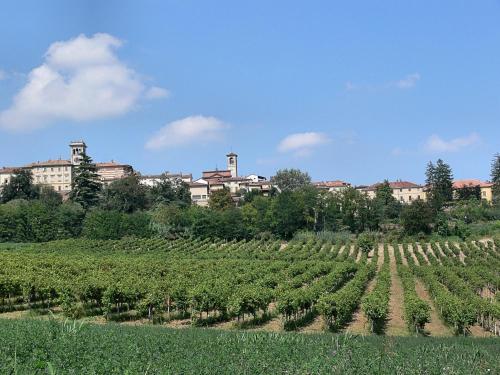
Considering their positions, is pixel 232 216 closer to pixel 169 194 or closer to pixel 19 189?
pixel 169 194

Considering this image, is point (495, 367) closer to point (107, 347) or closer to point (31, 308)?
point (107, 347)

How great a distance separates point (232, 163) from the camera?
604 ft

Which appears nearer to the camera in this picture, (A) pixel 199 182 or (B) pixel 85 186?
(B) pixel 85 186

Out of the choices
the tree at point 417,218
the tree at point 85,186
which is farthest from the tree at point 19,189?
the tree at point 417,218

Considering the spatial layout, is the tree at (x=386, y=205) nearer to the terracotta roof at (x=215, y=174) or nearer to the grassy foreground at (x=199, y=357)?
the terracotta roof at (x=215, y=174)

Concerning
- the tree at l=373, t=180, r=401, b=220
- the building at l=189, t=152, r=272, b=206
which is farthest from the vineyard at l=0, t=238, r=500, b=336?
the building at l=189, t=152, r=272, b=206

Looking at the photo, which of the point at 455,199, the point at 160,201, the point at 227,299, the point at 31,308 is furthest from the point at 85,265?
the point at 455,199

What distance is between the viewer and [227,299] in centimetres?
2906

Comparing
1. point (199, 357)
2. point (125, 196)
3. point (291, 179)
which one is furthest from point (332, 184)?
point (199, 357)

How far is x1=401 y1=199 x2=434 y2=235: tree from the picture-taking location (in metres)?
81.5

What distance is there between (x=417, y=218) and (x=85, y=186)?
58.8 meters

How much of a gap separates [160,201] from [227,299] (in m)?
82.2

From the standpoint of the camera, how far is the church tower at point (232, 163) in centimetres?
18325

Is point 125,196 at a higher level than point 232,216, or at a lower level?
higher
